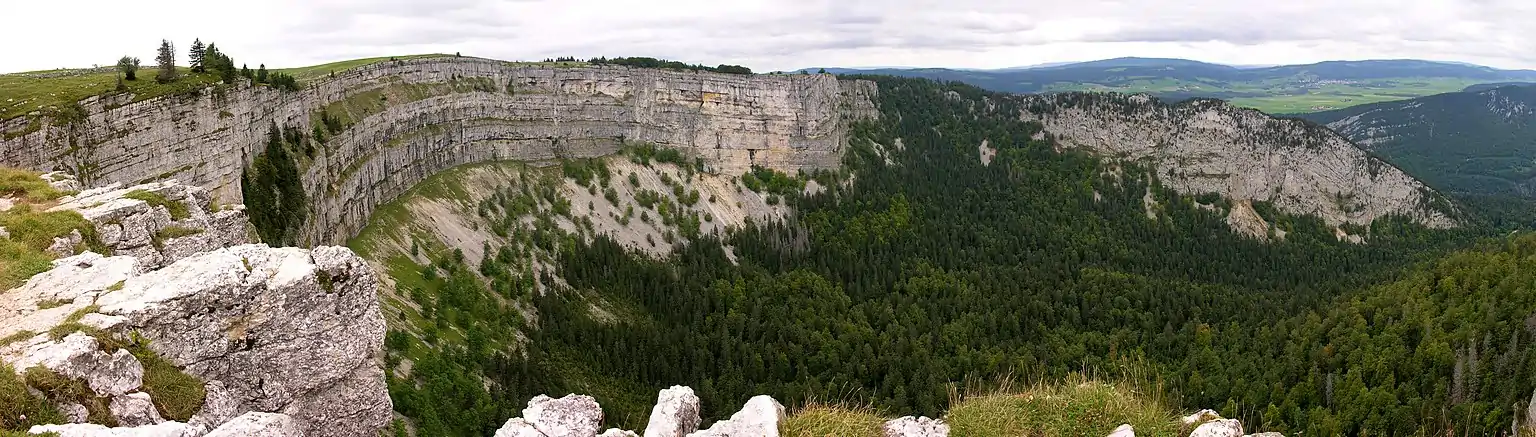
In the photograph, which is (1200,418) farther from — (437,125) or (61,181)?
(437,125)

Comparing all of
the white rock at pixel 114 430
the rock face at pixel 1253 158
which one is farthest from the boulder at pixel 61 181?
the rock face at pixel 1253 158

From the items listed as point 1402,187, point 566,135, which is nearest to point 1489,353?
point 566,135

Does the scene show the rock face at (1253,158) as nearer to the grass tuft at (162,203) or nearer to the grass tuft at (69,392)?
the grass tuft at (162,203)

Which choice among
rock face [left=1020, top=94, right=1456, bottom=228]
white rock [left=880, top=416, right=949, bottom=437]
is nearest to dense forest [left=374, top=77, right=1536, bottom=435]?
white rock [left=880, top=416, right=949, bottom=437]

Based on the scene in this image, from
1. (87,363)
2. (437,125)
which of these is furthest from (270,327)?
(437,125)

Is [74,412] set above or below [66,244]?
below
